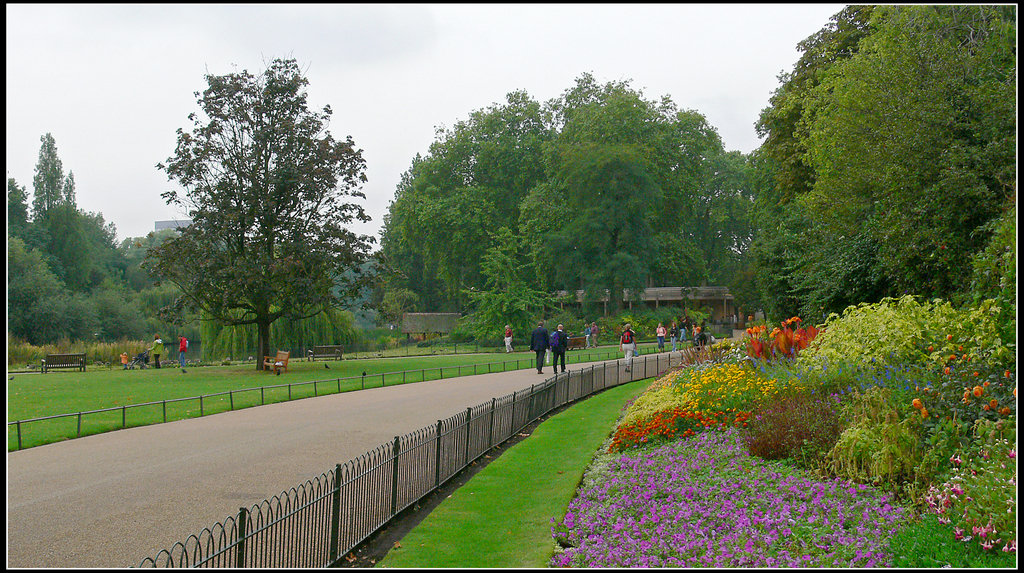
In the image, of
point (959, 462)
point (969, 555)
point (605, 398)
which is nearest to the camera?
point (969, 555)

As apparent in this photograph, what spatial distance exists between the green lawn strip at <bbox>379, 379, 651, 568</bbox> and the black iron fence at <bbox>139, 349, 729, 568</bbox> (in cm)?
38

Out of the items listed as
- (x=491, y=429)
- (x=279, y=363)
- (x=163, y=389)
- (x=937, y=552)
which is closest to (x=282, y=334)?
(x=279, y=363)

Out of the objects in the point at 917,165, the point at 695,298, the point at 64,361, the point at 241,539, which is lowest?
the point at 64,361

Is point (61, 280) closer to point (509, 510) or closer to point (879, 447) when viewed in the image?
point (509, 510)

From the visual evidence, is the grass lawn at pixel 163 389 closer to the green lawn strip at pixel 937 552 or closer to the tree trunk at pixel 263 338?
the tree trunk at pixel 263 338

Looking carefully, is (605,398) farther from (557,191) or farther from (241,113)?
(557,191)

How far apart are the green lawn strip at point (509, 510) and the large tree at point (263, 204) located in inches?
764

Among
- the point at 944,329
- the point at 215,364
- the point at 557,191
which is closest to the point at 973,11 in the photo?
the point at 944,329

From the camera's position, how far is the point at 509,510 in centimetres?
836

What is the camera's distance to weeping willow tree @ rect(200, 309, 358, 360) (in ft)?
129

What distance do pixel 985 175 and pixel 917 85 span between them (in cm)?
334

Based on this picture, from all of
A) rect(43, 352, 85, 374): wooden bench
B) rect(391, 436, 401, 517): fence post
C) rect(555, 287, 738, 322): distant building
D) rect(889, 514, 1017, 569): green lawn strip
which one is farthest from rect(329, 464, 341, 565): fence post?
rect(555, 287, 738, 322): distant building

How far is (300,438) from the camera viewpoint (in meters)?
12.9

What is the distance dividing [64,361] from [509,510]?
30.3 m
